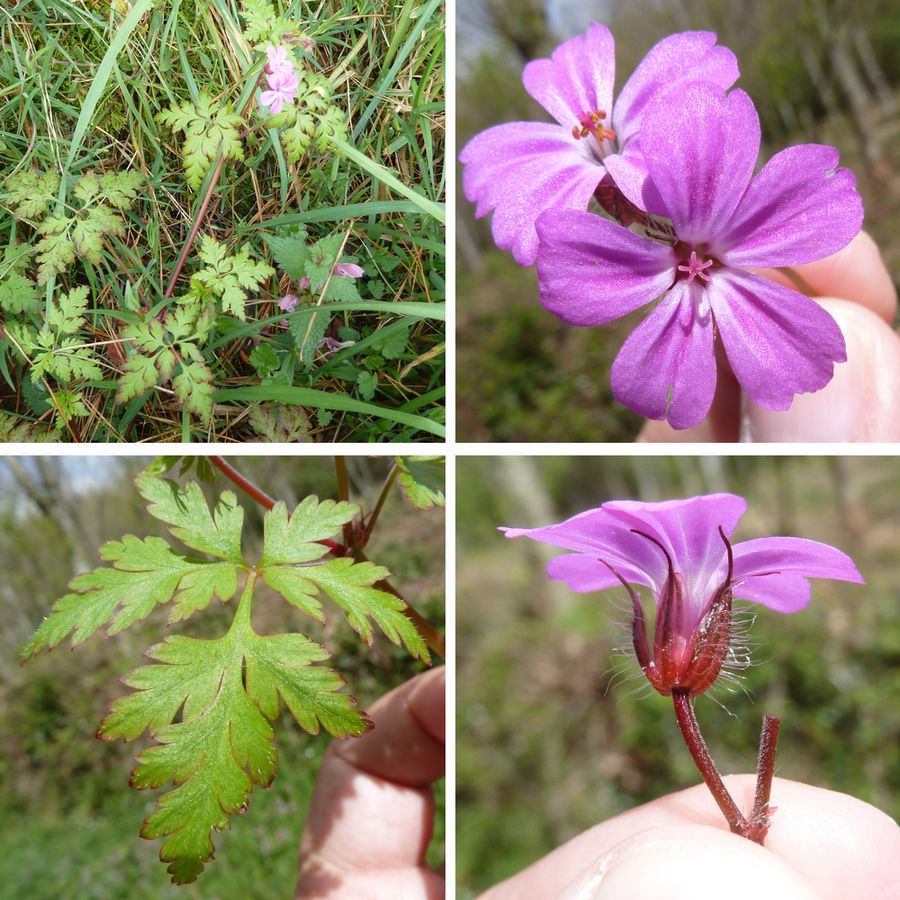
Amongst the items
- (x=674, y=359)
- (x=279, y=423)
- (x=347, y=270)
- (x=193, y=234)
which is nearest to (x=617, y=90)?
(x=347, y=270)

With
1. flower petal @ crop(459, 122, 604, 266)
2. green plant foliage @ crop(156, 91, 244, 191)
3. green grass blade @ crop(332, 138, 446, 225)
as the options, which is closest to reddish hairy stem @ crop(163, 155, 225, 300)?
green plant foliage @ crop(156, 91, 244, 191)

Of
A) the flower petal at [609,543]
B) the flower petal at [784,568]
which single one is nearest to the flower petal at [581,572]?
the flower petal at [609,543]

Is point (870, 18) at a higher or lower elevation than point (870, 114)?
higher

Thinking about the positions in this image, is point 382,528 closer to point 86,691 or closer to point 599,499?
point 86,691

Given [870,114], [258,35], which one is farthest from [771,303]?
[870,114]

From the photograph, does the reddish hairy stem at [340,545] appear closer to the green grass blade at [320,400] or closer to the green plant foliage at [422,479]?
the green plant foliage at [422,479]

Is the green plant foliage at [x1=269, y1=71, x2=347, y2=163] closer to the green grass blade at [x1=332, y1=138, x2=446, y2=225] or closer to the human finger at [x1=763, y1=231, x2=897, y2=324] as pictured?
the green grass blade at [x1=332, y1=138, x2=446, y2=225]

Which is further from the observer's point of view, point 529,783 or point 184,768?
point 529,783
